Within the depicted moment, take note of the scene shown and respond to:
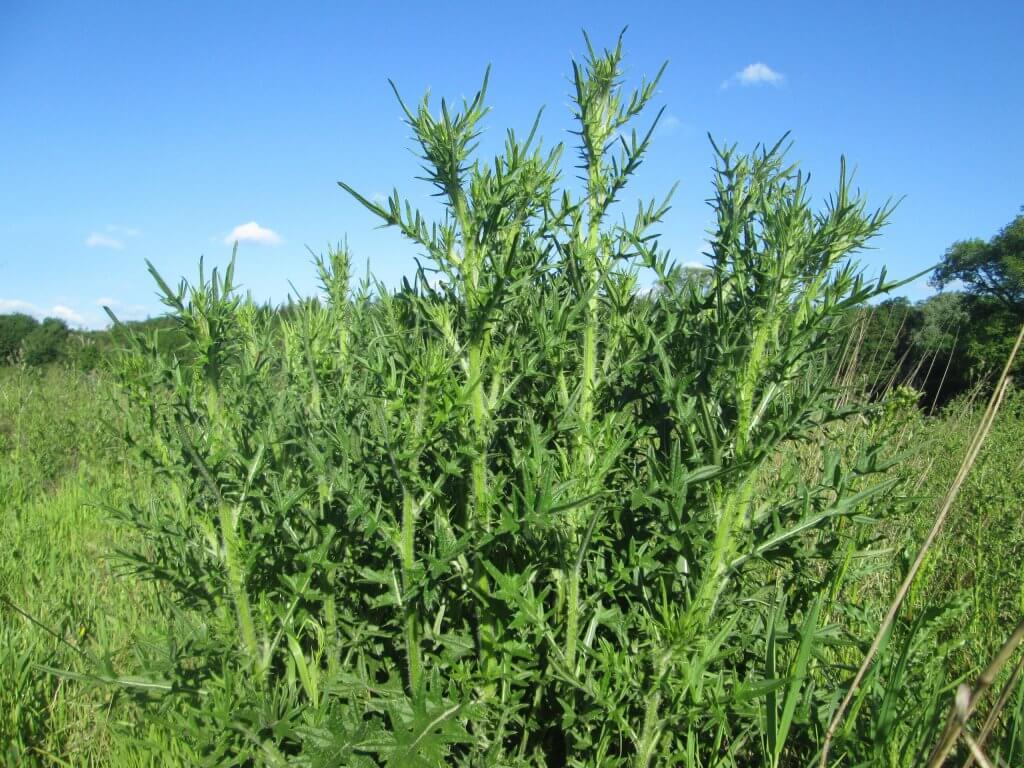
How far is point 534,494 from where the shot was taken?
1.45 m

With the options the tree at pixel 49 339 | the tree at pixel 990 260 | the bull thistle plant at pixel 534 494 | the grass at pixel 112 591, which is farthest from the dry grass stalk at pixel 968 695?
the tree at pixel 990 260

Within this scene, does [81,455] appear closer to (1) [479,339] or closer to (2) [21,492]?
(2) [21,492]

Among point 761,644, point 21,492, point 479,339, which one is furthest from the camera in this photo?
point 21,492

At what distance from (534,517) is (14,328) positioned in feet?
90.2

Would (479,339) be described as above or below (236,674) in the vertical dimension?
above

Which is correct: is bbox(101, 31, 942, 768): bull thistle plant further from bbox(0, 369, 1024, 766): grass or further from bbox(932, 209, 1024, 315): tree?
bbox(932, 209, 1024, 315): tree

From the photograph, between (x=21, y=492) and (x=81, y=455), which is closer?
(x=21, y=492)

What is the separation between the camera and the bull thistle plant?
1.54 m

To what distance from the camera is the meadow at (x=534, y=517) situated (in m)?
1.53

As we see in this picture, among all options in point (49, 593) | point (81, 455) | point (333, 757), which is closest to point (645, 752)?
point (333, 757)

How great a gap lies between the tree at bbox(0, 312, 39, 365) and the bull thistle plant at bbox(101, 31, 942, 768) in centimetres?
2275

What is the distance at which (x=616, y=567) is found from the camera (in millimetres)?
1641

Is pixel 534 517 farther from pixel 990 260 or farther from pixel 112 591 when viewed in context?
pixel 990 260

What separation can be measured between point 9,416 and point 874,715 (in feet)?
24.7
